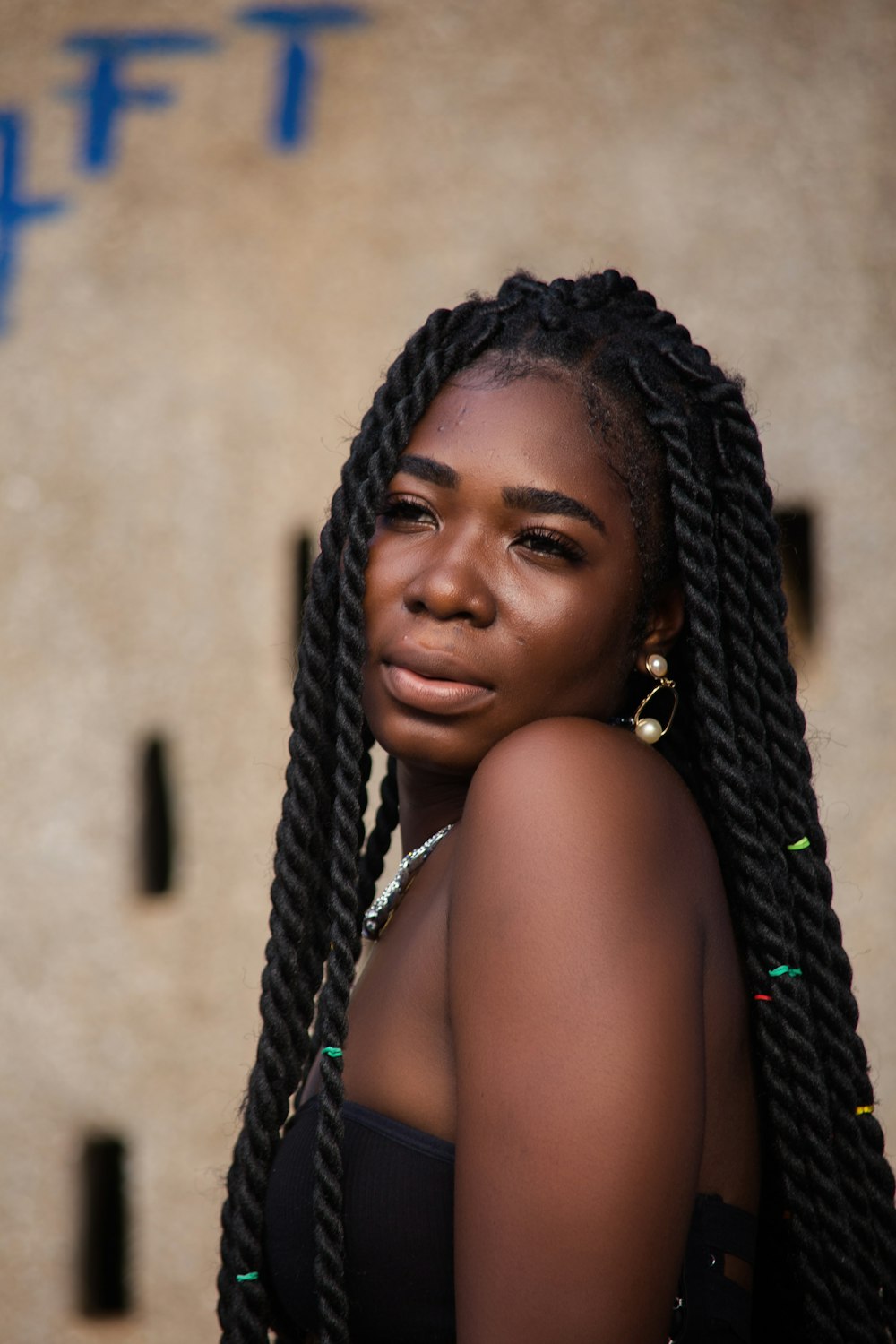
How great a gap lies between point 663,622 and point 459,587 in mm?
288

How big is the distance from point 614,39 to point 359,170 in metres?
0.63

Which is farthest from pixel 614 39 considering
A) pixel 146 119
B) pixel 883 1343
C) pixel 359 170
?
pixel 883 1343

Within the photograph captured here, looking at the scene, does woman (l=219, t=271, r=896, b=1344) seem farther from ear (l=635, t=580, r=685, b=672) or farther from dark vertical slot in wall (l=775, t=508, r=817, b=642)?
dark vertical slot in wall (l=775, t=508, r=817, b=642)

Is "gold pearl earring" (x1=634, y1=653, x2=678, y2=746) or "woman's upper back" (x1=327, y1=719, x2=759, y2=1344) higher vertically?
"gold pearl earring" (x1=634, y1=653, x2=678, y2=746)

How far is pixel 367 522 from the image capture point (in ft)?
5.50

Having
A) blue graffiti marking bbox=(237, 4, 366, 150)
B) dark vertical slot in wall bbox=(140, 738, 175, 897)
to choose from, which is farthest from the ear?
blue graffiti marking bbox=(237, 4, 366, 150)

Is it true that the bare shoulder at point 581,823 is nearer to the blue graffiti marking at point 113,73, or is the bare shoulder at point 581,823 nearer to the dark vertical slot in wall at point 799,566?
the dark vertical slot in wall at point 799,566

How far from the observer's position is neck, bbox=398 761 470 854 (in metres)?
1.76

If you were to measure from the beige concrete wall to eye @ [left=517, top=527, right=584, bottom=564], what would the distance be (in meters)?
1.64

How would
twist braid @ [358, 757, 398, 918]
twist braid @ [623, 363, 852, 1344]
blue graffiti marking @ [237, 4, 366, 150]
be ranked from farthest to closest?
blue graffiti marking @ [237, 4, 366, 150] < twist braid @ [358, 757, 398, 918] < twist braid @ [623, 363, 852, 1344]

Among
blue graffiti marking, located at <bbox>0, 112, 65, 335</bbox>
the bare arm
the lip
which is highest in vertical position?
blue graffiti marking, located at <bbox>0, 112, 65, 335</bbox>

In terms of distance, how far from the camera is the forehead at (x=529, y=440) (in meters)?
1.56

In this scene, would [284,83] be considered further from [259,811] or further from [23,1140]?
[23,1140]

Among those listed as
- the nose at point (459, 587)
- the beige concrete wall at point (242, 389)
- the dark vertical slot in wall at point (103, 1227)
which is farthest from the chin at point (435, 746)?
the dark vertical slot in wall at point (103, 1227)
